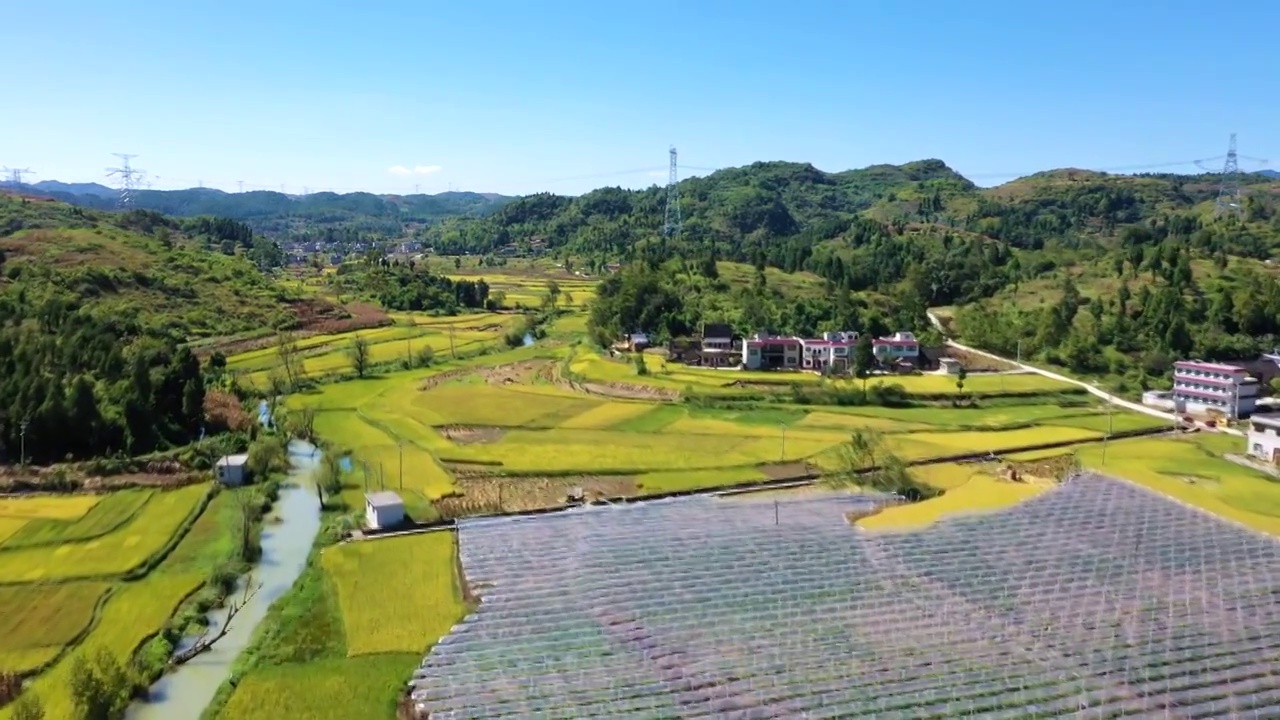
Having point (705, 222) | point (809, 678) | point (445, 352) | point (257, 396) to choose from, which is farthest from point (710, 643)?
point (705, 222)

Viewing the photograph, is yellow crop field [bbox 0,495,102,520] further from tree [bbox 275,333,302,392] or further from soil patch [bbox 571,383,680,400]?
soil patch [bbox 571,383,680,400]

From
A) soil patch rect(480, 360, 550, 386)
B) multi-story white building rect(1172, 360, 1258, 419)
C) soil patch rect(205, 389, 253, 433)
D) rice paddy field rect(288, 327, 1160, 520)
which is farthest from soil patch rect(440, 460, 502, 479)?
multi-story white building rect(1172, 360, 1258, 419)

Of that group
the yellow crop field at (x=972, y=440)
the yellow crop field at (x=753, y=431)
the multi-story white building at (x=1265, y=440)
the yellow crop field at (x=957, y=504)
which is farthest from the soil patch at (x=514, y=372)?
the multi-story white building at (x=1265, y=440)

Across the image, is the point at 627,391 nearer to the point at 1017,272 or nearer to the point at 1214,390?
the point at 1214,390

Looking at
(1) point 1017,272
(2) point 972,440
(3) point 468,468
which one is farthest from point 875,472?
(1) point 1017,272

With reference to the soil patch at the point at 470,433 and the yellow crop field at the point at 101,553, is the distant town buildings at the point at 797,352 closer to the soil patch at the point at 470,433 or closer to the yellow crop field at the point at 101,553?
the soil patch at the point at 470,433
